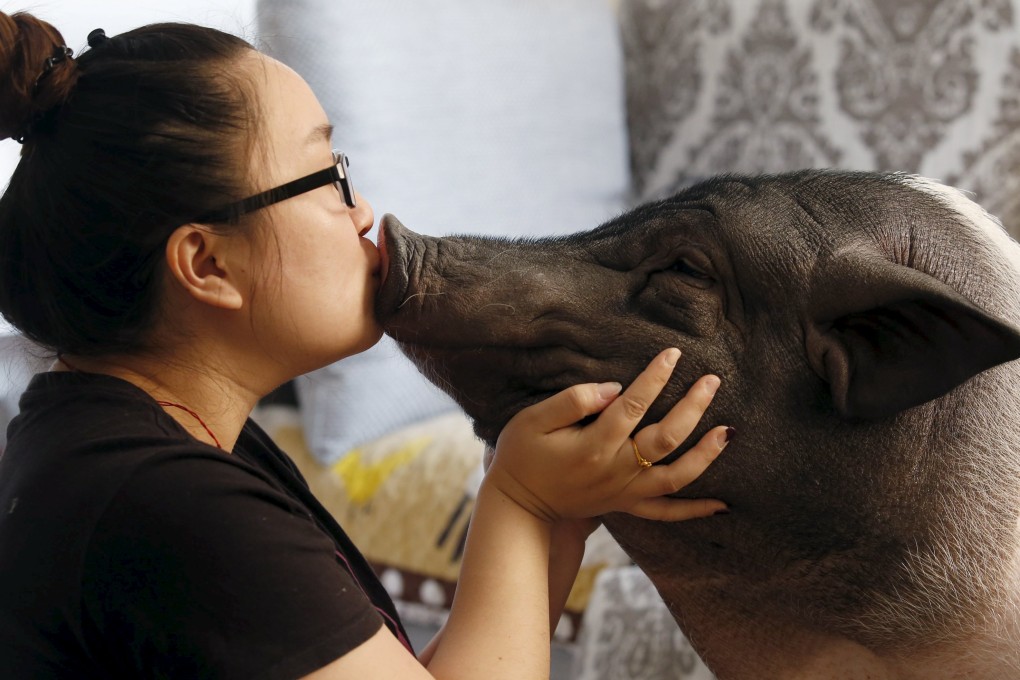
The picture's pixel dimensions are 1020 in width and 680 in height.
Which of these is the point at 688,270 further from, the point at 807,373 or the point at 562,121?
the point at 562,121

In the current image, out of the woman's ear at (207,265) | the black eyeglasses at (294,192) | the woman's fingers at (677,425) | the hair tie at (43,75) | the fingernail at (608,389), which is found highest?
the hair tie at (43,75)

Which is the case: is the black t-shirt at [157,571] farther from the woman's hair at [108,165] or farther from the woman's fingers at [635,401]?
the woman's fingers at [635,401]

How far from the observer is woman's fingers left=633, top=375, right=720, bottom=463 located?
3.15 feet

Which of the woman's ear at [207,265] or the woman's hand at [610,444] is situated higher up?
the woman's ear at [207,265]

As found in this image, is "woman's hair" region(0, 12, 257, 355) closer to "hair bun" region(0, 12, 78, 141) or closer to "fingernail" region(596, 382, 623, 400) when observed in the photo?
"hair bun" region(0, 12, 78, 141)

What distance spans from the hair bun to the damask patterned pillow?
164 centimetres

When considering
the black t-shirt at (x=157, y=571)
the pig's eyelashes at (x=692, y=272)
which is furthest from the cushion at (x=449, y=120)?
the black t-shirt at (x=157, y=571)

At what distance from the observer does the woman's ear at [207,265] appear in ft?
3.06

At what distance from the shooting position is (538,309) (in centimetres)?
102

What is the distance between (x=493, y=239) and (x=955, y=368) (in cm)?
44

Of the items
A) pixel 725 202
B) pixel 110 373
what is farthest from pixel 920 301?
pixel 110 373

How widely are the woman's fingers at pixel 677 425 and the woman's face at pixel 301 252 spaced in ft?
0.89

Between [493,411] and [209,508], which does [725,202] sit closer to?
[493,411]

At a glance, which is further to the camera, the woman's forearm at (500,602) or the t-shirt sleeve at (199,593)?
the woman's forearm at (500,602)
